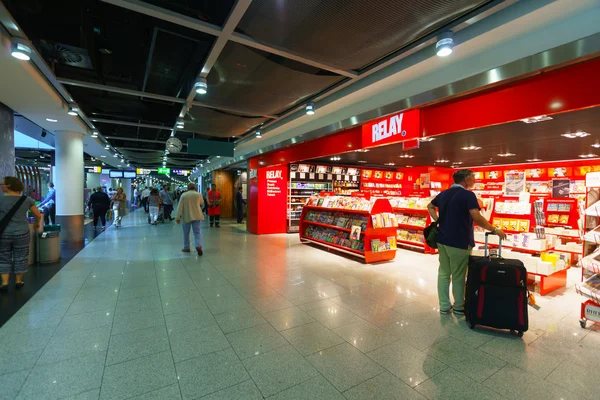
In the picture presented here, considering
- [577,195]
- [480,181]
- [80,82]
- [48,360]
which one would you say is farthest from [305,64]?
[480,181]

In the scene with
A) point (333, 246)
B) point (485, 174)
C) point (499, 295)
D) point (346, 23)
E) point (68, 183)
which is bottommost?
point (333, 246)

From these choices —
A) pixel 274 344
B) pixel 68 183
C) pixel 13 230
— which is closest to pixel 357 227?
pixel 274 344

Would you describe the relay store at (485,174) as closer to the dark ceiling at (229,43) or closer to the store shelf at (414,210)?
the store shelf at (414,210)

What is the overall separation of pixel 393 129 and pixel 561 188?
524 centimetres

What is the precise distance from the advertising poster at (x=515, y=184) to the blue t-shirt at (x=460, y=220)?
3.17m

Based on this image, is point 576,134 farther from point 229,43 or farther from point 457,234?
point 229,43

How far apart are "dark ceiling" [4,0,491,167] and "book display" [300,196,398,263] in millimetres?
2679

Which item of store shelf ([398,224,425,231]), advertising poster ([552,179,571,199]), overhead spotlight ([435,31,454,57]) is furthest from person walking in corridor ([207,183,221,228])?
advertising poster ([552,179,571,199])

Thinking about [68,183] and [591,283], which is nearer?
[591,283]

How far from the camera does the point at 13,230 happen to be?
3955 millimetres

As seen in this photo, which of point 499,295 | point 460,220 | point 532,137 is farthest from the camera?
point 532,137

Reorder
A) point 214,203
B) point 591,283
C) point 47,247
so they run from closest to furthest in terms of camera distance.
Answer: point 591,283
point 47,247
point 214,203

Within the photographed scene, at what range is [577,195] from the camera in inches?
339

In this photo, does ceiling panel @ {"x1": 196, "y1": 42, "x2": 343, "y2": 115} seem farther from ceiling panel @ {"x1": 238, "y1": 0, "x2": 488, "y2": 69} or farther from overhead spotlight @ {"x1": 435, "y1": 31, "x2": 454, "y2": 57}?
overhead spotlight @ {"x1": 435, "y1": 31, "x2": 454, "y2": 57}
